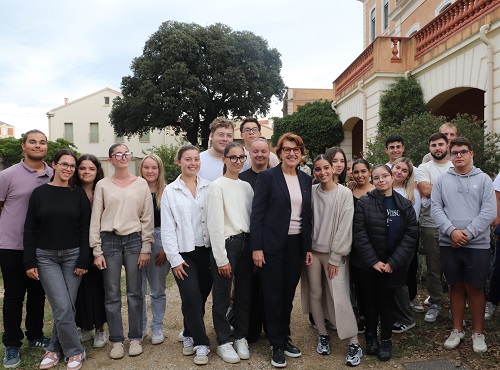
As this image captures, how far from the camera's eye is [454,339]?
375cm

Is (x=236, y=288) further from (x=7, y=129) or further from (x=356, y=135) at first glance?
(x=7, y=129)

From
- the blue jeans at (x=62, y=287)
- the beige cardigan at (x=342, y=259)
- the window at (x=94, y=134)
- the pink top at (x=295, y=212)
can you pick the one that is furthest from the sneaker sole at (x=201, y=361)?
the window at (x=94, y=134)

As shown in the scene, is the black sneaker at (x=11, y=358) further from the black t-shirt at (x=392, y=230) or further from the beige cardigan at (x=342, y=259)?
the black t-shirt at (x=392, y=230)

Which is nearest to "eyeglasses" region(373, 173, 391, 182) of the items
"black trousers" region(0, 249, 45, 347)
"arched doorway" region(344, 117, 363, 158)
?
"black trousers" region(0, 249, 45, 347)

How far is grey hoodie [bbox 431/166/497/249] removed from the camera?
3.52 meters

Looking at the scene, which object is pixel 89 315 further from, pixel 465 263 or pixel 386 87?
pixel 386 87

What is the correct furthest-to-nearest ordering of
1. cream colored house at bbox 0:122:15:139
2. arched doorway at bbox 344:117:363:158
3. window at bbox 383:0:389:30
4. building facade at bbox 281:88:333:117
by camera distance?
cream colored house at bbox 0:122:15:139
building facade at bbox 281:88:333:117
window at bbox 383:0:389:30
arched doorway at bbox 344:117:363:158

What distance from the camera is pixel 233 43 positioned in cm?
2509

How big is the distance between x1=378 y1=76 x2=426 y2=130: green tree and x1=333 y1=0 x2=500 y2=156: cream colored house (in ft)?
0.68

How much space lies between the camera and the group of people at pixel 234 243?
11.5ft

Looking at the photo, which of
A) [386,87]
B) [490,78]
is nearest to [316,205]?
[490,78]

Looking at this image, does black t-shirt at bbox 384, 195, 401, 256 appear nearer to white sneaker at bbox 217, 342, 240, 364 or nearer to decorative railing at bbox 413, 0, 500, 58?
white sneaker at bbox 217, 342, 240, 364

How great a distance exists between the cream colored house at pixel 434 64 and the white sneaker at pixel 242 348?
6870 mm

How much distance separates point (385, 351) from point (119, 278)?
256 cm
